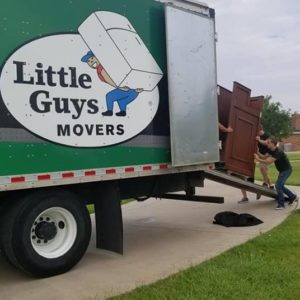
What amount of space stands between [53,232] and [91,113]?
148 centimetres

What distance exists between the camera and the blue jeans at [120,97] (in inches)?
266

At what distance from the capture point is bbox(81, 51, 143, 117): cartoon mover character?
656 centimetres

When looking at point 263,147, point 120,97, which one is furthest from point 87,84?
point 263,147

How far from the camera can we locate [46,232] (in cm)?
634

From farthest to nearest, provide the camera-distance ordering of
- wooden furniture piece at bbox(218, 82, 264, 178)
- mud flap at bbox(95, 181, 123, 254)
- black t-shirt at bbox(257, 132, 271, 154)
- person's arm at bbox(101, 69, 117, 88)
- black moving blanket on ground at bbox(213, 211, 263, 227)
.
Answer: black t-shirt at bbox(257, 132, 271, 154), wooden furniture piece at bbox(218, 82, 264, 178), black moving blanket on ground at bbox(213, 211, 263, 227), mud flap at bbox(95, 181, 123, 254), person's arm at bbox(101, 69, 117, 88)

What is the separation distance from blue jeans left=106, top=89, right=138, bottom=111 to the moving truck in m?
0.01

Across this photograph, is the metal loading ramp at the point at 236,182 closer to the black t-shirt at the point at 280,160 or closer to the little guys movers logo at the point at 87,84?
the black t-shirt at the point at 280,160

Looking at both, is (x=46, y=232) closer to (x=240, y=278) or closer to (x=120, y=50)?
(x=240, y=278)

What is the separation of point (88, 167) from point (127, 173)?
67cm

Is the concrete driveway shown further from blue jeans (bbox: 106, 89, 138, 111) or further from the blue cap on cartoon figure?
the blue cap on cartoon figure

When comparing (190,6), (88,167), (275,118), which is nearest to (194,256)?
(88,167)

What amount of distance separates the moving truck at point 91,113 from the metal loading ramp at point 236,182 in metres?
0.91

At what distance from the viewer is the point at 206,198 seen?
903 cm

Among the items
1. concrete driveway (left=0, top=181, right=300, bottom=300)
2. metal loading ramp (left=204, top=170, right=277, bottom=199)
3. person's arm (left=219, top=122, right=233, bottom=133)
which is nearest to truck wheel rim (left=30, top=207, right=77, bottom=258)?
concrete driveway (left=0, top=181, right=300, bottom=300)
